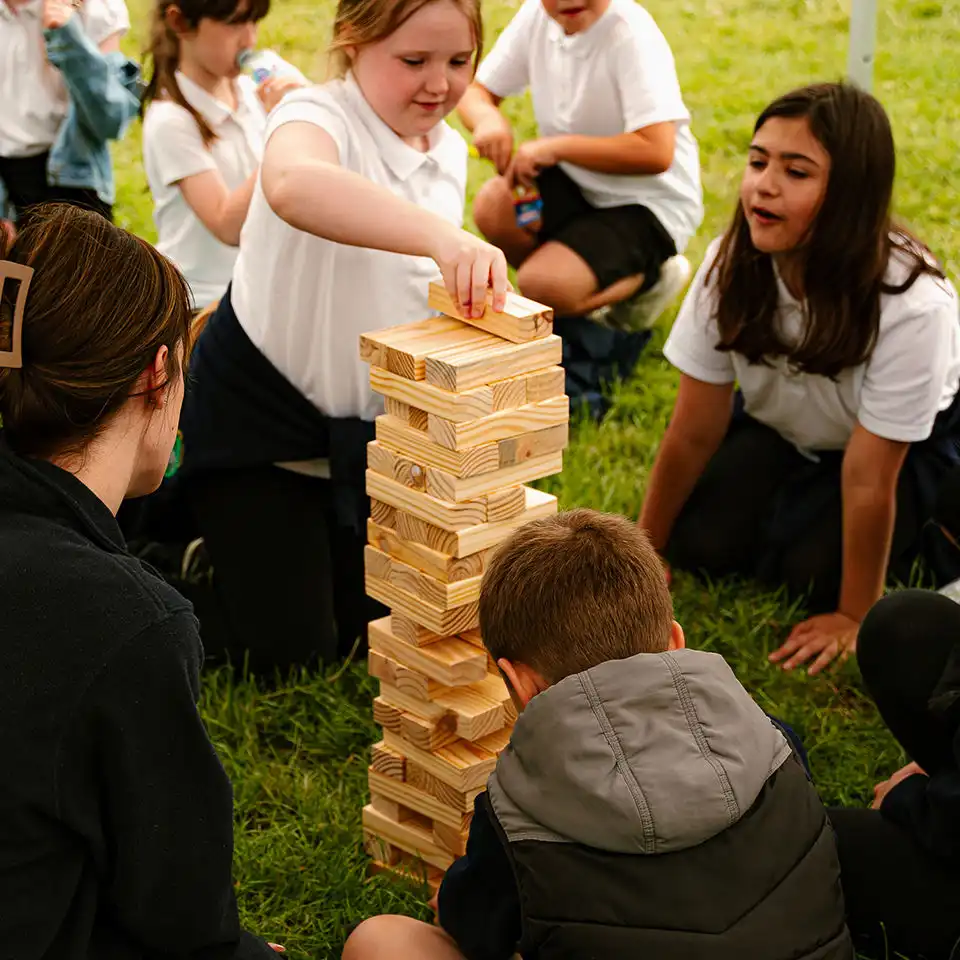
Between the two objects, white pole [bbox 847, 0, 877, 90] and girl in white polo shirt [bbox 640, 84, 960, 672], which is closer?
girl in white polo shirt [bbox 640, 84, 960, 672]

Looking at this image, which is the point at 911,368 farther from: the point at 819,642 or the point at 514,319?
the point at 514,319

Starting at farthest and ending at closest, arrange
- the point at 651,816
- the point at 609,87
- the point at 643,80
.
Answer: the point at 609,87 < the point at 643,80 < the point at 651,816

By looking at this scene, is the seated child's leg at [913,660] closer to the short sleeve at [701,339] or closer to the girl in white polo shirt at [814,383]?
the girl in white polo shirt at [814,383]

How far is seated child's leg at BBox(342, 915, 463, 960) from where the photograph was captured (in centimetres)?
204

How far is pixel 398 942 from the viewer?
208cm

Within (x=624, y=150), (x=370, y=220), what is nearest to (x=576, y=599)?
(x=370, y=220)

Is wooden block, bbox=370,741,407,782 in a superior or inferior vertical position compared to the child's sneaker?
inferior

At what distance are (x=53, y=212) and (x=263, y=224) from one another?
3.82 ft

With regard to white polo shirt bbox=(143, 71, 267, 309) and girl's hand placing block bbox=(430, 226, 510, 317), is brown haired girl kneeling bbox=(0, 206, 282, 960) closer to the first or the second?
girl's hand placing block bbox=(430, 226, 510, 317)

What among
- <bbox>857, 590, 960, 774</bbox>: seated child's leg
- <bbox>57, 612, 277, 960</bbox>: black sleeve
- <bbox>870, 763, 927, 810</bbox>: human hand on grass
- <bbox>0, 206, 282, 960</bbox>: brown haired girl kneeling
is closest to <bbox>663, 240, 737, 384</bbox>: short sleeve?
<bbox>857, 590, 960, 774</bbox>: seated child's leg

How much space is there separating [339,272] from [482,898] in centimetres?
131

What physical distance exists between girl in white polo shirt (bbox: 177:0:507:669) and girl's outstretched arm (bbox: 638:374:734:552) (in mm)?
775

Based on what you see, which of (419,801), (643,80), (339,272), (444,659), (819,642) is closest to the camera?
(444,659)

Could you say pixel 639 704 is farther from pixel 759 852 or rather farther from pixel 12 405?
pixel 12 405
